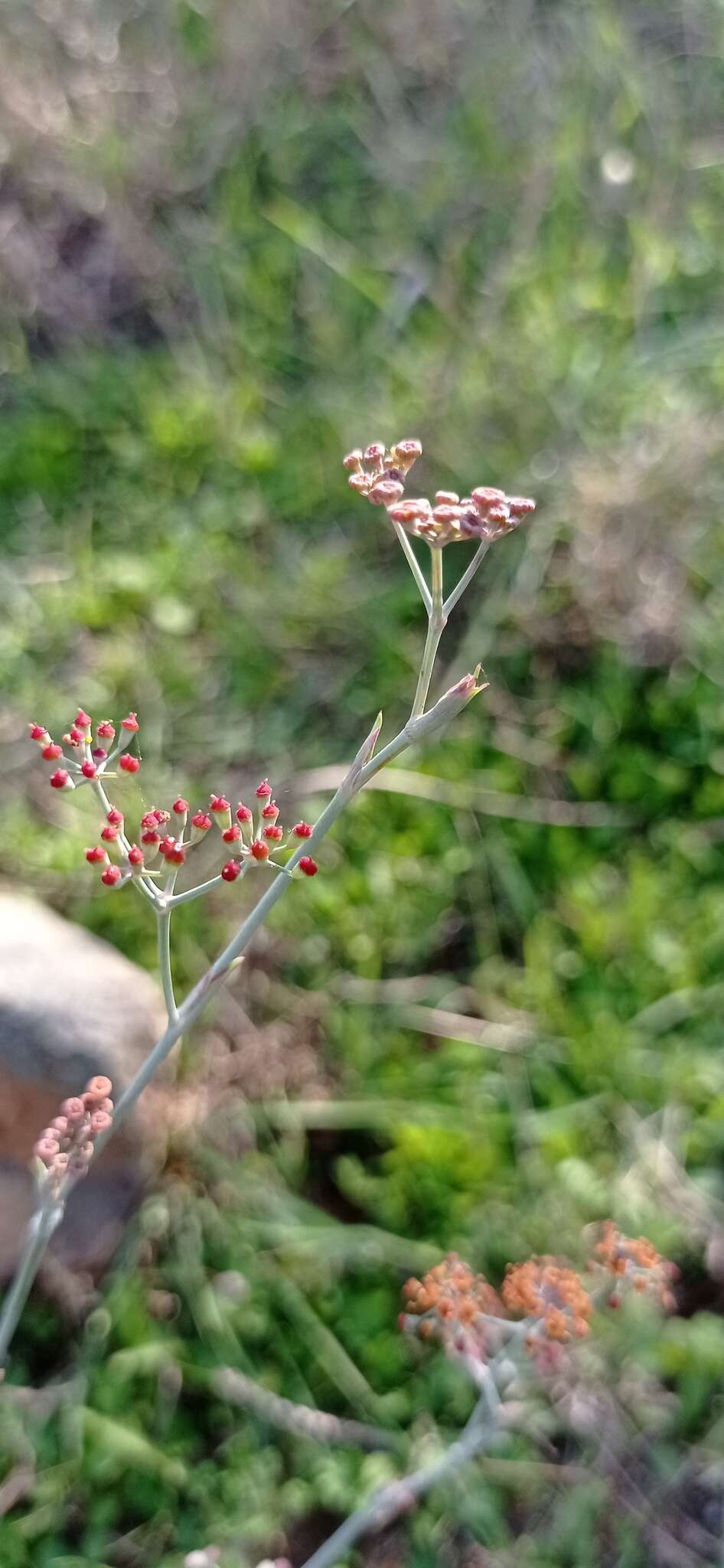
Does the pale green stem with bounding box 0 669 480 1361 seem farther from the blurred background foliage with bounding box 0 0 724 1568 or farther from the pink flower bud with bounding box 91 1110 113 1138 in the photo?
A: the blurred background foliage with bounding box 0 0 724 1568

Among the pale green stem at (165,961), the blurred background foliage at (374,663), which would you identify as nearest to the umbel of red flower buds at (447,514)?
the pale green stem at (165,961)

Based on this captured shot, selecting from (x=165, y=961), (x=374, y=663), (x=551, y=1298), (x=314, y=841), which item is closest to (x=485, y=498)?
(x=314, y=841)

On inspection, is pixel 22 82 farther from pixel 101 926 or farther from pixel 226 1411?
pixel 226 1411

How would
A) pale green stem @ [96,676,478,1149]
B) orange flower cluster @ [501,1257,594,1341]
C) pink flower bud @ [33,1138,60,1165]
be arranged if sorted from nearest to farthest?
pale green stem @ [96,676,478,1149] → pink flower bud @ [33,1138,60,1165] → orange flower cluster @ [501,1257,594,1341]

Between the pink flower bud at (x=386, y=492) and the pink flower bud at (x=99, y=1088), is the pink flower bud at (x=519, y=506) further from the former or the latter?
the pink flower bud at (x=99, y=1088)

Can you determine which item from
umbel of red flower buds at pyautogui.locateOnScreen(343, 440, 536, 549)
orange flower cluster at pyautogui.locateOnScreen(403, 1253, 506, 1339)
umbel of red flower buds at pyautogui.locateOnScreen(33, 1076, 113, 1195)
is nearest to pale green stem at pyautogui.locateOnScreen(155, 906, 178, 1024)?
umbel of red flower buds at pyautogui.locateOnScreen(33, 1076, 113, 1195)

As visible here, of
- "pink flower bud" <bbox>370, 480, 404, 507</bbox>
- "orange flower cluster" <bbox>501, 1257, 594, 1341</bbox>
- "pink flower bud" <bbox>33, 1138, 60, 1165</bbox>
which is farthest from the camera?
"orange flower cluster" <bbox>501, 1257, 594, 1341</bbox>
